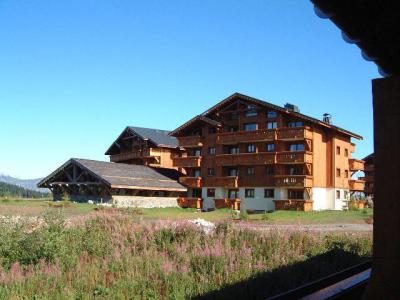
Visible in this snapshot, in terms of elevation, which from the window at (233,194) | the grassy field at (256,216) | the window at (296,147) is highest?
the window at (296,147)

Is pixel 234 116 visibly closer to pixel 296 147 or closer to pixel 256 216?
pixel 296 147

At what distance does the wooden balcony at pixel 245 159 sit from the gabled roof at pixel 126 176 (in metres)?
6.68

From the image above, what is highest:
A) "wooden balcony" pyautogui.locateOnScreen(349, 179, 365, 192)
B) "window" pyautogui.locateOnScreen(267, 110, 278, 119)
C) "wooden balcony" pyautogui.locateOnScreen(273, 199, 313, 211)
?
"window" pyautogui.locateOnScreen(267, 110, 278, 119)

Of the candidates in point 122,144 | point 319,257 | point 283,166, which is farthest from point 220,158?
point 319,257

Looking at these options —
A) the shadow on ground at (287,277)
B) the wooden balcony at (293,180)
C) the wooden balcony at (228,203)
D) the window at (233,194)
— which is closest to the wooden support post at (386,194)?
the shadow on ground at (287,277)

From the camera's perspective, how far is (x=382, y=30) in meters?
6.48

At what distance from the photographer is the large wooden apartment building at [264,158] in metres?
49.8

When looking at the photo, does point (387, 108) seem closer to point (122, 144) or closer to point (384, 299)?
point (384, 299)

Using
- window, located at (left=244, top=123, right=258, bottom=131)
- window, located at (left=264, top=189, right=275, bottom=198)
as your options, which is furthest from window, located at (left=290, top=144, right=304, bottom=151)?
window, located at (left=264, top=189, right=275, bottom=198)

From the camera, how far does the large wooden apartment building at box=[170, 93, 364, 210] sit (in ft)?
163

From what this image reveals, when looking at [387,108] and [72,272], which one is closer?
[387,108]

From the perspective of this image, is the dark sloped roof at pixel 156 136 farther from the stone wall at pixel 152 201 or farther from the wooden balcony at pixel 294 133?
the wooden balcony at pixel 294 133

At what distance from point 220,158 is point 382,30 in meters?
48.5

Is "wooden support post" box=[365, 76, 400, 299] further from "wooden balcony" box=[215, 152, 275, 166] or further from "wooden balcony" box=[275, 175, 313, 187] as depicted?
"wooden balcony" box=[215, 152, 275, 166]
